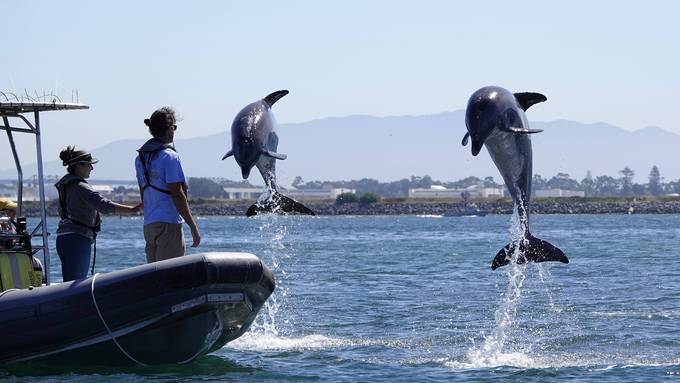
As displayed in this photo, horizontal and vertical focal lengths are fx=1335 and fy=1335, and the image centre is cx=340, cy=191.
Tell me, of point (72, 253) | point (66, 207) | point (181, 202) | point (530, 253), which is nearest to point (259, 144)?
point (181, 202)

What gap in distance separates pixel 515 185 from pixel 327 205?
15982 cm

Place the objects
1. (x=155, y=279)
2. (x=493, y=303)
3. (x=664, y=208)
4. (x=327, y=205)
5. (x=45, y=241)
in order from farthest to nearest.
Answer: (x=327, y=205) < (x=664, y=208) < (x=493, y=303) < (x=45, y=241) < (x=155, y=279)

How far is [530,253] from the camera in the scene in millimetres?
12555

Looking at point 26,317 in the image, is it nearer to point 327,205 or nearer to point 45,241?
point 45,241

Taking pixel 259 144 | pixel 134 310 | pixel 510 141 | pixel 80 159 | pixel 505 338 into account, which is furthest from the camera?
pixel 505 338

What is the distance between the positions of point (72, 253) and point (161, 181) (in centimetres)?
157

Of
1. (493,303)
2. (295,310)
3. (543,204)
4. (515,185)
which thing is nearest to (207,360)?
(515,185)

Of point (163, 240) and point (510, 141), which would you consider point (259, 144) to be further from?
point (510, 141)

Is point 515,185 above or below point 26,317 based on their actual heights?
above

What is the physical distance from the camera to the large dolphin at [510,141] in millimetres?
11023

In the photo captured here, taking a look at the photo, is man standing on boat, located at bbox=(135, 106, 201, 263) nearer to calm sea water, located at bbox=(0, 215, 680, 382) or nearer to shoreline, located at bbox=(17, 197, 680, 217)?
calm sea water, located at bbox=(0, 215, 680, 382)

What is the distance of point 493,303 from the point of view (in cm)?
2164

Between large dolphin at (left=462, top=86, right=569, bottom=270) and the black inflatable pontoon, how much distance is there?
241 cm

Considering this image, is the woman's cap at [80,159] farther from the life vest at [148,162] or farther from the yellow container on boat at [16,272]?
the yellow container on boat at [16,272]
